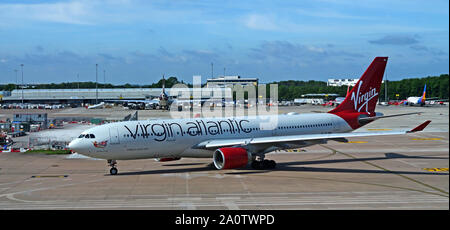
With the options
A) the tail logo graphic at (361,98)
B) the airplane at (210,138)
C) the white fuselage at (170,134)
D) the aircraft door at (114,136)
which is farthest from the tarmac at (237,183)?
the tail logo graphic at (361,98)

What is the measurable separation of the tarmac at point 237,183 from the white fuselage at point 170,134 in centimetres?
167

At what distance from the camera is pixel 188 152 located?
3569 cm

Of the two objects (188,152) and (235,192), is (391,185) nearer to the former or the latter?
(235,192)

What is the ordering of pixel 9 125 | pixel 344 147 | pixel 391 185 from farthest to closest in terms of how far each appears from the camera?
1. pixel 9 125
2. pixel 344 147
3. pixel 391 185

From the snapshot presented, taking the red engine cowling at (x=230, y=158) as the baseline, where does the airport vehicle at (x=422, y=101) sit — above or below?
above

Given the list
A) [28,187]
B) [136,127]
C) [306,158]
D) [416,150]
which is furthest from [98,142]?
[416,150]

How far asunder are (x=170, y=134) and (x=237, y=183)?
702 centimetres

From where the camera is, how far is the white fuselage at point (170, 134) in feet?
108

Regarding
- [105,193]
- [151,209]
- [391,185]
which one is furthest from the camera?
[391,185]

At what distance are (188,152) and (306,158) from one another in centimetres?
1232

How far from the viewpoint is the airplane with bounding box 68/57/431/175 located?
3312 cm

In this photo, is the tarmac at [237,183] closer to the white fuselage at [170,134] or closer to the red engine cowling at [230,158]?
the red engine cowling at [230,158]

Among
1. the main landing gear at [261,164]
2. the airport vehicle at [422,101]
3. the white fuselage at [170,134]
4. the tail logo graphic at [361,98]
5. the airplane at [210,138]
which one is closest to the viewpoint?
the white fuselage at [170,134]

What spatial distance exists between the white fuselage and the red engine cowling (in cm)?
220
